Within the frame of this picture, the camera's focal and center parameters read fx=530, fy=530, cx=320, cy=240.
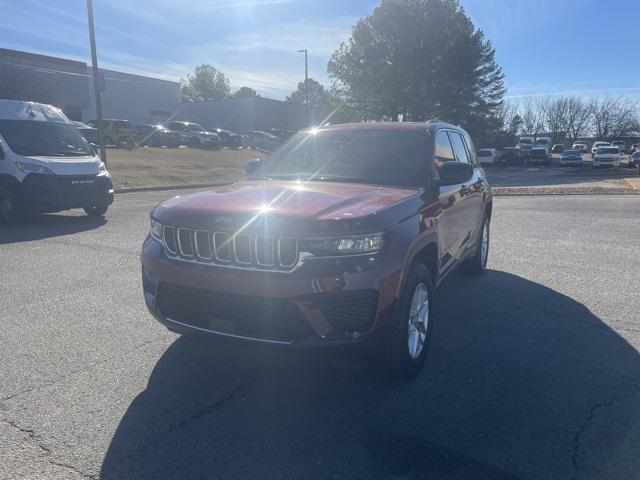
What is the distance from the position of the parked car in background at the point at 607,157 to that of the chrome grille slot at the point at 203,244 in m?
41.1

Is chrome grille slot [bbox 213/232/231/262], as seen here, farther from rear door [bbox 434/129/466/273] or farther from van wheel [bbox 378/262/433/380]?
rear door [bbox 434/129/466/273]

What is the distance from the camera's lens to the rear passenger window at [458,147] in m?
5.59

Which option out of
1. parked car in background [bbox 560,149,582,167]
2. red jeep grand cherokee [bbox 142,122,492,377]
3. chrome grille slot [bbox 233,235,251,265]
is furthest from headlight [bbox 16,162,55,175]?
parked car in background [bbox 560,149,582,167]

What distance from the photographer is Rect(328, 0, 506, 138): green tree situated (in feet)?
135

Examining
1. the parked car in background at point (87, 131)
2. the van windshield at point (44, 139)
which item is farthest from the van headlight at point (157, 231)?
the parked car in background at point (87, 131)

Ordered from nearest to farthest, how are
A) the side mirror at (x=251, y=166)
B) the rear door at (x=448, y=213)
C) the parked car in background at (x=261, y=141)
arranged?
the rear door at (x=448, y=213)
the side mirror at (x=251, y=166)
the parked car in background at (x=261, y=141)

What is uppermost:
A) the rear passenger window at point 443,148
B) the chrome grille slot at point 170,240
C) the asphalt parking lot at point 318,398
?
the rear passenger window at point 443,148

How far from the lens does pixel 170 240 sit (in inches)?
141

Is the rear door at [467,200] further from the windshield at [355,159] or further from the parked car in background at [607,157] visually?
the parked car in background at [607,157]

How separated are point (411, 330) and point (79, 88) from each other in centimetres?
4407

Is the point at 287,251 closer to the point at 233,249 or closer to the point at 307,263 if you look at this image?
the point at 307,263

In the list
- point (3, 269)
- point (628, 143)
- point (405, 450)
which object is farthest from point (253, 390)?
point (628, 143)

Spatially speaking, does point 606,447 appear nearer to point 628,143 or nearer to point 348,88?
point 348,88

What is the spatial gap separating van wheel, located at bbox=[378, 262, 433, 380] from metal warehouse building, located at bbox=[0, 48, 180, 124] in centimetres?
1842
